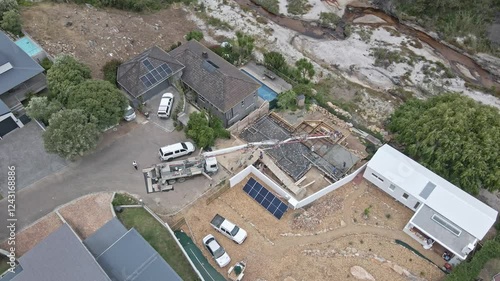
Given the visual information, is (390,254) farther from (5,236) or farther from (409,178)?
(5,236)

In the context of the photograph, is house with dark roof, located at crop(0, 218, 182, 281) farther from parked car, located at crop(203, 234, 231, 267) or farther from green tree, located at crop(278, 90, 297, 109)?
green tree, located at crop(278, 90, 297, 109)

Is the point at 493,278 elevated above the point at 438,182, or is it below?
below

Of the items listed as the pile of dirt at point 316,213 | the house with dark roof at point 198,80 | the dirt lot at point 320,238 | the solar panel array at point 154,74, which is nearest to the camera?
the dirt lot at point 320,238

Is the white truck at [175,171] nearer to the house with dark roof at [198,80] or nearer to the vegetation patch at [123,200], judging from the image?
the vegetation patch at [123,200]

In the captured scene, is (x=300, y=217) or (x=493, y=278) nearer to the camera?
(x=493, y=278)

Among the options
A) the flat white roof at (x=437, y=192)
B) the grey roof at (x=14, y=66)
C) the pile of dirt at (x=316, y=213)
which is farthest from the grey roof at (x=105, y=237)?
the flat white roof at (x=437, y=192)

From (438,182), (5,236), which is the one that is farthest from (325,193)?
(5,236)

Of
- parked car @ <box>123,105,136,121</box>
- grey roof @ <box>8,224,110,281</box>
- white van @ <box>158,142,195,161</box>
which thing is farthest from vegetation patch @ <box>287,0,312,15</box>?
grey roof @ <box>8,224,110,281</box>
